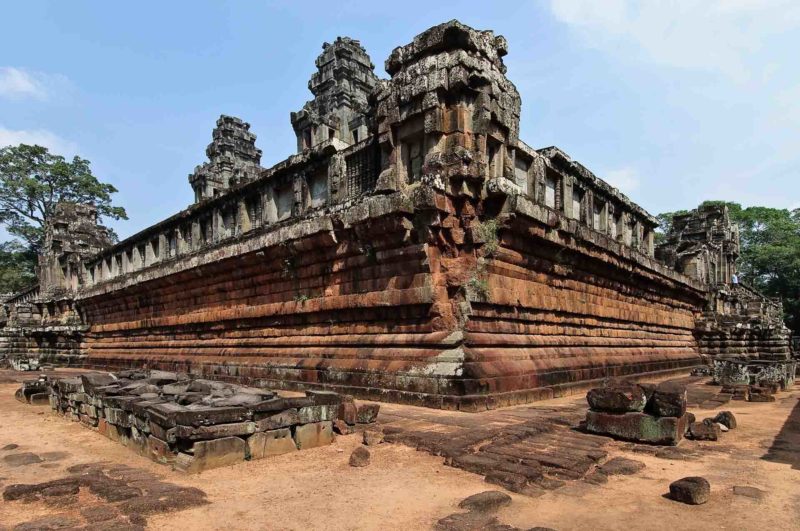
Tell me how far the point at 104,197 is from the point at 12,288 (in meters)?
10.4

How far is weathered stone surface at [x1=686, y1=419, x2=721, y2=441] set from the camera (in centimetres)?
580

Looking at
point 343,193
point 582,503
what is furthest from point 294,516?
point 343,193

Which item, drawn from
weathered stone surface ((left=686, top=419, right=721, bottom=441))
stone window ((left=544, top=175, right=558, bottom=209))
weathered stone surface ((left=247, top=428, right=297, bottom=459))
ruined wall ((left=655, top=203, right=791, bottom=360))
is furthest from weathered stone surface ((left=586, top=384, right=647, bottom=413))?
ruined wall ((left=655, top=203, right=791, bottom=360))

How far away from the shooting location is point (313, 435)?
221 inches

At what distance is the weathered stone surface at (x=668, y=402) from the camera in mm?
5477

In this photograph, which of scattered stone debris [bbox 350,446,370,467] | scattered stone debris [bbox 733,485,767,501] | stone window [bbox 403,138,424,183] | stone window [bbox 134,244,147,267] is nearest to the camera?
scattered stone debris [bbox 733,485,767,501]

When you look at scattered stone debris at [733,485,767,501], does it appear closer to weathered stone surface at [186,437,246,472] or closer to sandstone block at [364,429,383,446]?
sandstone block at [364,429,383,446]

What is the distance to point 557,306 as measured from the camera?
34.8 ft

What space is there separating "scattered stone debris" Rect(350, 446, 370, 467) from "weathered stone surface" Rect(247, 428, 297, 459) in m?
0.80

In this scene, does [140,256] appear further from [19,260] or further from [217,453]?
[19,260]

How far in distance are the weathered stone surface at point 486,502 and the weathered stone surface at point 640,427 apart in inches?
96.7

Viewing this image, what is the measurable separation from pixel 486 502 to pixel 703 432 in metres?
3.53

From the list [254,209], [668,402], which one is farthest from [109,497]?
[254,209]

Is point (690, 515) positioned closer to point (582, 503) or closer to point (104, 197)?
point (582, 503)
